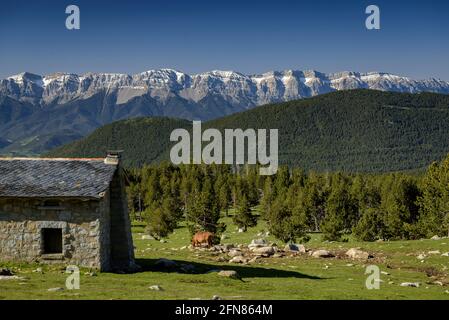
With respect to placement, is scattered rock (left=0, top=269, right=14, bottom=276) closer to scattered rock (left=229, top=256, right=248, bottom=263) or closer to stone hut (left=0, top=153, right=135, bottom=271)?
stone hut (left=0, top=153, right=135, bottom=271)

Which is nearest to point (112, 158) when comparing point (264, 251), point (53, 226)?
point (53, 226)

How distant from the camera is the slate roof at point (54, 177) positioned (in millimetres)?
31013

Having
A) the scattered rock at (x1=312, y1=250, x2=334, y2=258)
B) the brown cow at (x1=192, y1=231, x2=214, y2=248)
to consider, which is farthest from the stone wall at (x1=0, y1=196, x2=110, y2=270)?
the brown cow at (x1=192, y1=231, x2=214, y2=248)

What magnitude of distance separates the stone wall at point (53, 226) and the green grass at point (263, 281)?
74 cm

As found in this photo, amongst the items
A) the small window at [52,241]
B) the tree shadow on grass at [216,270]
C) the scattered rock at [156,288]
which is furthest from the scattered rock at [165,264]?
the scattered rock at [156,288]

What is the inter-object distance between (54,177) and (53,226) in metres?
3.43

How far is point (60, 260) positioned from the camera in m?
31.2

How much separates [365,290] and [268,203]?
6758cm

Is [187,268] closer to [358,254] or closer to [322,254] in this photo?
[322,254]

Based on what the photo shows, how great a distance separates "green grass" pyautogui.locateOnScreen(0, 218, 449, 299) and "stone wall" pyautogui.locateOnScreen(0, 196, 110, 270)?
0.74 m
